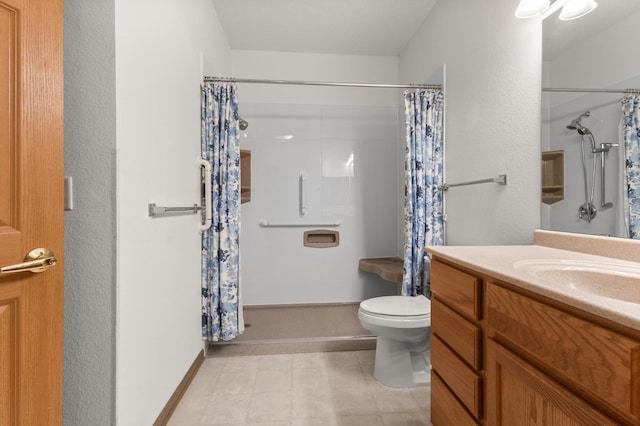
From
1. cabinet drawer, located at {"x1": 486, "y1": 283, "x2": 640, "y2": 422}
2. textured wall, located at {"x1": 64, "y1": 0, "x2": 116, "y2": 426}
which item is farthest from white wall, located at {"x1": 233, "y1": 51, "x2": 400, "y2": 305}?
cabinet drawer, located at {"x1": 486, "y1": 283, "x2": 640, "y2": 422}

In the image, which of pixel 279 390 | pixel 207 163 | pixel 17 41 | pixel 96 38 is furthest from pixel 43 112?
pixel 279 390

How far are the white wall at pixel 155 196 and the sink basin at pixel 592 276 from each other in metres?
1.42

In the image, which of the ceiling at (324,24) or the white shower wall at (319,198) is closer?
the ceiling at (324,24)

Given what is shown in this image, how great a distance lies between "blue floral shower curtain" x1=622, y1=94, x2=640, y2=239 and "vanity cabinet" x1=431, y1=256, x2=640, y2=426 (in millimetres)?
637

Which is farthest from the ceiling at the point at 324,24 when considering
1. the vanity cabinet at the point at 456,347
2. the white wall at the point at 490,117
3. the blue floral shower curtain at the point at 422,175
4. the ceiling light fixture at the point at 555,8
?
the vanity cabinet at the point at 456,347

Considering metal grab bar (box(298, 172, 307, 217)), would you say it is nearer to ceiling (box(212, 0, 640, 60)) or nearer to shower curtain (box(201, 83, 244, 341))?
shower curtain (box(201, 83, 244, 341))

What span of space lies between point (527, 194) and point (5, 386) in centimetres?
211

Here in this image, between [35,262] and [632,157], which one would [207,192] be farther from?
[632,157]

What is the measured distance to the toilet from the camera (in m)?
1.71

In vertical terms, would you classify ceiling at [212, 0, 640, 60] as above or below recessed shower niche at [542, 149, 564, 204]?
above

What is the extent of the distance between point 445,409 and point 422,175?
4.71ft

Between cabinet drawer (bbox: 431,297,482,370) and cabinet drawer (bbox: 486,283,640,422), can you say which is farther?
cabinet drawer (bbox: 431,297,482,370)

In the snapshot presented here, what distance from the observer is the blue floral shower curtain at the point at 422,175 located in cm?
214

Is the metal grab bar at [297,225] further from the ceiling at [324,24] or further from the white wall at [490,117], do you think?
the ceiling at [324,24]
